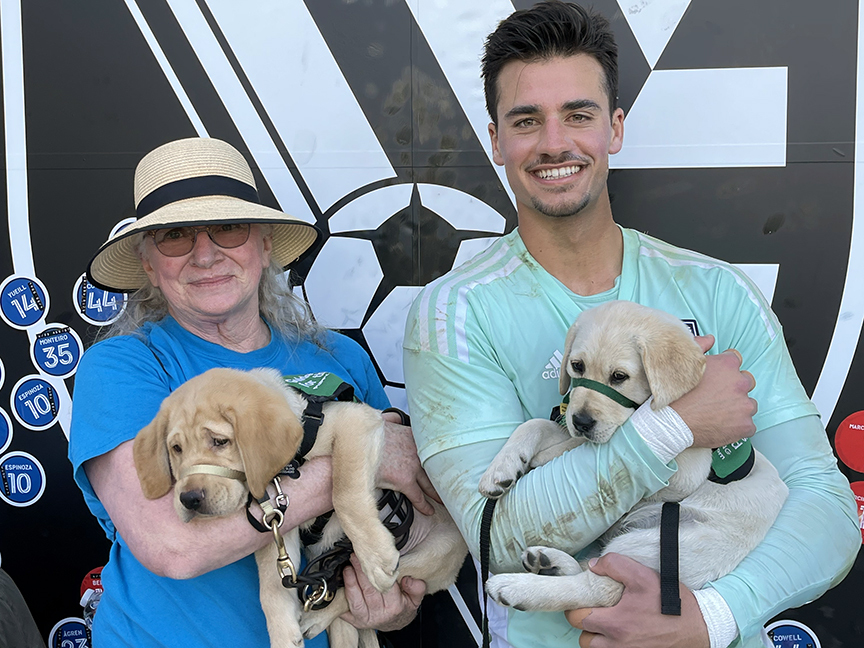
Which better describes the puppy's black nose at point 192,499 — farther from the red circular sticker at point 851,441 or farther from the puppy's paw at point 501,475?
the red circular sticker at point 851,441

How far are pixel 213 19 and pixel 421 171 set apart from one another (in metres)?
1.32

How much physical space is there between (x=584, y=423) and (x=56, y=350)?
287 cm

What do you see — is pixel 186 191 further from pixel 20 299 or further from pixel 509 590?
pixel 509 590

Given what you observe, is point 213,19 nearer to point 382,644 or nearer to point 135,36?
point 135,36

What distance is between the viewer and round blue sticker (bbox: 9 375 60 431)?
11.1 feet

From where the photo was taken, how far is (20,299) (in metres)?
3.39

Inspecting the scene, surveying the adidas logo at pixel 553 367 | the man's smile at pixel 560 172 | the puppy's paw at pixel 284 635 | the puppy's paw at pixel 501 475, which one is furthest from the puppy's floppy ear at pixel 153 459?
the man's smile at pixel 560 172

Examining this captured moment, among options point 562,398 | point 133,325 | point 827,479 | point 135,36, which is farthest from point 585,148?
point 135,36

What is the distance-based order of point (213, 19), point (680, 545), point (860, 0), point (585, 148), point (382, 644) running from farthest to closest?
point (213, 19) → point (860, 0) → point (382, 644) → point (585, 148) → point (680, 545)

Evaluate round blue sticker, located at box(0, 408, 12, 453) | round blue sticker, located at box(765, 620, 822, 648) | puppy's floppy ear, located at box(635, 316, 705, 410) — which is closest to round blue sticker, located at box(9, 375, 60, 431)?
round blue sticker, located at box(0, 408, 12, 453)

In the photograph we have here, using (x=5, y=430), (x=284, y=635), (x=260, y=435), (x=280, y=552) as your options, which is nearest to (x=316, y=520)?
(x=280, y=552)

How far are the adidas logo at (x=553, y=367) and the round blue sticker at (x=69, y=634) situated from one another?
2968 millimetres

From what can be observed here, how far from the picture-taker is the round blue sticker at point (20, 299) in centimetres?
338

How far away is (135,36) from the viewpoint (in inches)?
130
